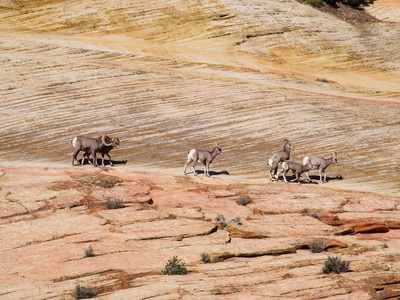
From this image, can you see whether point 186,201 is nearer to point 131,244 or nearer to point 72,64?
point 131,244

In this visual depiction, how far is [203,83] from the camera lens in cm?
3578

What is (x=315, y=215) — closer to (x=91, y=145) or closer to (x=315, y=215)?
(x=315, y=215)

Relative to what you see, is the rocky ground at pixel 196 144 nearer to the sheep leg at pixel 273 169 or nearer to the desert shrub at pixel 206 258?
the desert shrub at pixel 206 258

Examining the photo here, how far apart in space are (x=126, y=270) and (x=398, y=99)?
32812 millimetres

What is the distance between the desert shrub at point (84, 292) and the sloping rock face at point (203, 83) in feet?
50.3

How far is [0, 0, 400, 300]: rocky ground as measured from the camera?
474 inches

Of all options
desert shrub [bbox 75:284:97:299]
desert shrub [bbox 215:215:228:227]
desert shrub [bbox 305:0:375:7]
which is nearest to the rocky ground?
desert shrub [bbox 215:215:228:227]

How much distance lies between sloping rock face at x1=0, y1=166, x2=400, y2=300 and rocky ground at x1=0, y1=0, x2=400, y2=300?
0.07 metres

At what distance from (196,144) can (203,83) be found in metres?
8.83

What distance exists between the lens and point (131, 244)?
13266 millimetres

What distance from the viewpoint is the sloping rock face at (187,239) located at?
11.1 m

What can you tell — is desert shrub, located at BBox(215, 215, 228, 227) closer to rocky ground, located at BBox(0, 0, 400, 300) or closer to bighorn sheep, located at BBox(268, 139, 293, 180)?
rocky ground, located at BBox(0, 0, 400, 300)

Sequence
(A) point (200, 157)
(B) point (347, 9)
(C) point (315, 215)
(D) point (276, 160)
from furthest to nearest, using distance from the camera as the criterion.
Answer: (B) point (347, 9), (D) point (276, 160), (A) point (200, 157), (C) point (315, 215)

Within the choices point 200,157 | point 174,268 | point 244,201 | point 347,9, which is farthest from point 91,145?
point 347,9
